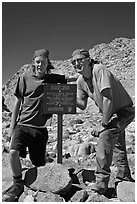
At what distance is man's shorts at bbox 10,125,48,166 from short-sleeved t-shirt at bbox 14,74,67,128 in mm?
105

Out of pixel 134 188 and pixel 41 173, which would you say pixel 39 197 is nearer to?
pixel 41 173

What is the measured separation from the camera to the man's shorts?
14.7 ft

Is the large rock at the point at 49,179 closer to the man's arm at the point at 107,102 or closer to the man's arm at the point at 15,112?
the man's arm at the point at 15,112

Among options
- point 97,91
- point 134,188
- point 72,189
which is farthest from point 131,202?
point 97,91

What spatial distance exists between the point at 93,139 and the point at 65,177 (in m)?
4.61

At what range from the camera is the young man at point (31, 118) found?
453cm

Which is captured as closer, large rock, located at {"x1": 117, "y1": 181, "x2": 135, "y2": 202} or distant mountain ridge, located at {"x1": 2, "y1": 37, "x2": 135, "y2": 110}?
large rock, located at {"x1": 117, "y1": 181, "x2": 135, "y2": 202}

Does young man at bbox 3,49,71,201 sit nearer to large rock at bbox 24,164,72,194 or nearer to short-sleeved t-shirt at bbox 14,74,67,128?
short-sleeved t-shirt at bbox 14,74,67,128

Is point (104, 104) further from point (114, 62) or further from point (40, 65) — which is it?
point (114, 62)

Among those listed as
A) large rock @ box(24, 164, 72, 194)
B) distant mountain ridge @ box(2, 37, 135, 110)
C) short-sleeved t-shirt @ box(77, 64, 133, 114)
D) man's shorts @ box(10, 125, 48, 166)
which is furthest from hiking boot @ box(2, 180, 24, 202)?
distant mountain ridge @ box(2, 37, 135, 110)

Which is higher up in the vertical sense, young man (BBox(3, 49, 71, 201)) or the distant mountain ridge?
the distant mountain ridge

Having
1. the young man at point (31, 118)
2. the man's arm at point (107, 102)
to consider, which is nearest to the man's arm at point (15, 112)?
the young man at point (31, 118)

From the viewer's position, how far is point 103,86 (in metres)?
4.01

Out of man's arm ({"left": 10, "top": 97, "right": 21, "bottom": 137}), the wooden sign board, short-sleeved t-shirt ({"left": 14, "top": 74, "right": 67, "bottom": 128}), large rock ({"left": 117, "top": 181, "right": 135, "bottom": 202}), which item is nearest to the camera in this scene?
large rock ({"left": 117, "top": 181, "right": 135, "bottom": 202})
